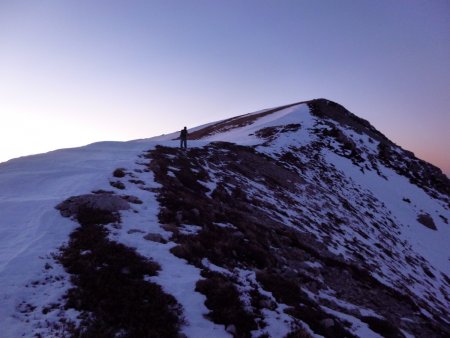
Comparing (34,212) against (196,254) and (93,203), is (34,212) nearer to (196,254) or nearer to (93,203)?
(93,203)

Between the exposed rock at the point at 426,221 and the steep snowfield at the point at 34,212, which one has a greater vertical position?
the steep snowfield at the point at 34,212

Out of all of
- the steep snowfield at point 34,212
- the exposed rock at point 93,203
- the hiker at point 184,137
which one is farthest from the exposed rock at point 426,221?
the exposed rock at point 93,203

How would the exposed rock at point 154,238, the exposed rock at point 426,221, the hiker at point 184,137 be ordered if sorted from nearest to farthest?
the exposed rock at point 154,238 → the hiker at point 184,137 → the exposed rock at point 426,221

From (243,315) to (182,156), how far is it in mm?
17587

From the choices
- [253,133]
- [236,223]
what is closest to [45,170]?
[236,223]

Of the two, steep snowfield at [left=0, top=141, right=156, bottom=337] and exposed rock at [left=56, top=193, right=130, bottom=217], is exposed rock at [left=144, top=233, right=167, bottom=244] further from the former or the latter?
steep snowfield at [left=0, top=141, right=156, bottom=337]

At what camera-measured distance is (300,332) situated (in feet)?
29.4

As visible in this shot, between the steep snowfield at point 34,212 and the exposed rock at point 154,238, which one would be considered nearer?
the steep snowfield at point 34,212

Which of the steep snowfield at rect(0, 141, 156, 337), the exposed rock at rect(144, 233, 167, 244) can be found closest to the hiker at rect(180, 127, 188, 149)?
the steep snowfield at rect(0, 141, 156, 337)

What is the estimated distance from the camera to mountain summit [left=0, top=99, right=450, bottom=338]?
849cm

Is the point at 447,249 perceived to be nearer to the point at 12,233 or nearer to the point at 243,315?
the point at 243,315

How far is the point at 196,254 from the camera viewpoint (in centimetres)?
1160

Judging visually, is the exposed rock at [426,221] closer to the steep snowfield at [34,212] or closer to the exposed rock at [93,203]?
the steep snowfield at [34,212]

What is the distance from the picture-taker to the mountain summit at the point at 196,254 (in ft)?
27.9
